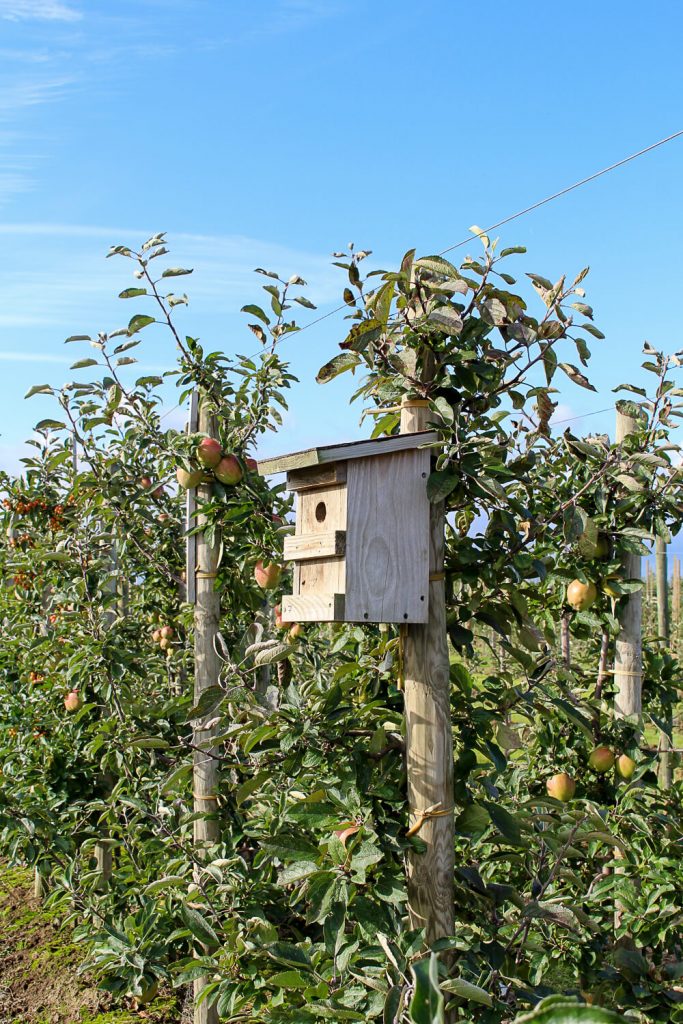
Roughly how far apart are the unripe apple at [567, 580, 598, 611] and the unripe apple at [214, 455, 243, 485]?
0.99m

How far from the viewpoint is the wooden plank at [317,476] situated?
1.69 m

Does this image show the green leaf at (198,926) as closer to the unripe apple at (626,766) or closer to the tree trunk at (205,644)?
the tree trunk at (205,644)

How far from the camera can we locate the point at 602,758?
260 centimetres

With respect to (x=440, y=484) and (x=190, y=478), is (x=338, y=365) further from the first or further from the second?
(x=190, y=478)

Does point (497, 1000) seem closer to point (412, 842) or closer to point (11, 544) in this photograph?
point (412, 842)

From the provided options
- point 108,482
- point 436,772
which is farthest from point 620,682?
point 108,482

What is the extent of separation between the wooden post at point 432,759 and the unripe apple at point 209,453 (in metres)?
0.97

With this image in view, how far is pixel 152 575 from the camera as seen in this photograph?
3447 millimetres

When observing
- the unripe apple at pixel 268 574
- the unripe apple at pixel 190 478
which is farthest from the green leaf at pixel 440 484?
the unripe apple at pixel 190 478

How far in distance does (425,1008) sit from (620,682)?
212cm

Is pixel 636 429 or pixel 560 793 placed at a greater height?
pixel 636 429

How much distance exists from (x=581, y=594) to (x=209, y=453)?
1.11 metres

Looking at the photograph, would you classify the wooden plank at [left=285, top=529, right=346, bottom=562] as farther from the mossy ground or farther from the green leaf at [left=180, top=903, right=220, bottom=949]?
the mossy ground

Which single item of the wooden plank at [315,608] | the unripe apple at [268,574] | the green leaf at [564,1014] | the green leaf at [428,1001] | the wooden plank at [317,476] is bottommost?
the green leaf at [428,1001]
